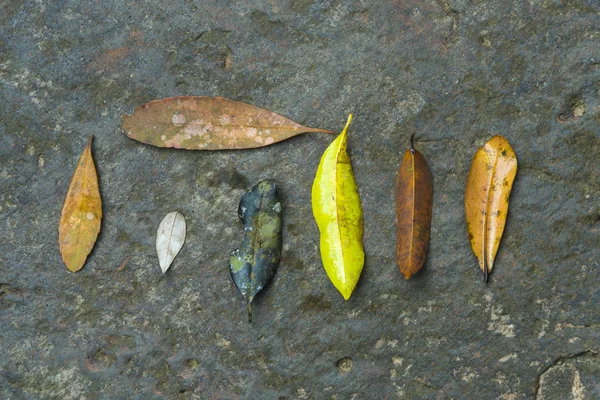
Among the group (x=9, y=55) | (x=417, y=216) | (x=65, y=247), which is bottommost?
(x=65, y=247)

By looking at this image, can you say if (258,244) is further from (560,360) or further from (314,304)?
(560,360)

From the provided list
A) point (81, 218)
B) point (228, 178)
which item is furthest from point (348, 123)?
point (81, 218)

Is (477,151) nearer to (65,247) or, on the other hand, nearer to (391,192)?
(391,192)

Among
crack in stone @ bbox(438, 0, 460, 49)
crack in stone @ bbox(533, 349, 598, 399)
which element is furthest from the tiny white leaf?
crack in stone @ bbox(533, 349, 598, 399)

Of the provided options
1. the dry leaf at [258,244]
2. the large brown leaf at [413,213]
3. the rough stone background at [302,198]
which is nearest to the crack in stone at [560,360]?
the rough stone background at [302,198]

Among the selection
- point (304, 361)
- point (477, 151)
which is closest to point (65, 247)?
point (304, 361)

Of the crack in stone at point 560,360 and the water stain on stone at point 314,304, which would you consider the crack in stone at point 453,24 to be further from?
the crack in stone at point 560,360

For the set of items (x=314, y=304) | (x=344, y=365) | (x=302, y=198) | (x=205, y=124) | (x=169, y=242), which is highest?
(x=205, y=124)
